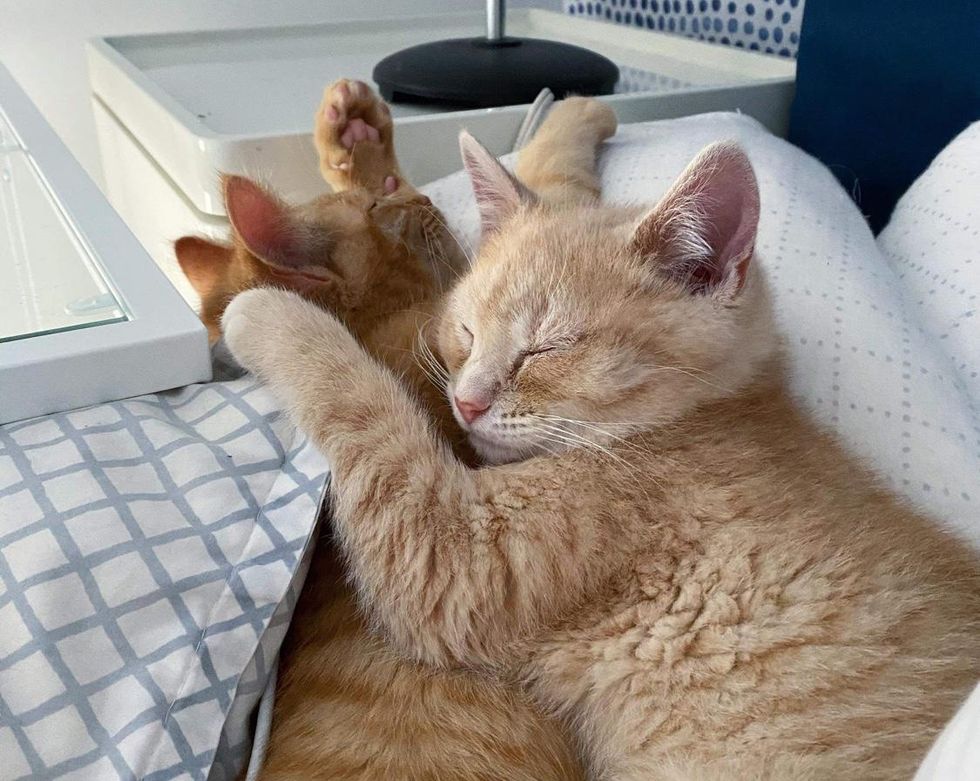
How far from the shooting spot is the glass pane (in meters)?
0.75

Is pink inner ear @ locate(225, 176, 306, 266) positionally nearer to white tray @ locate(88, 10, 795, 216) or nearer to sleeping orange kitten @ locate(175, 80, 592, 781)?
sleeping orange kitten @ locate(175, 80, 592, 781)

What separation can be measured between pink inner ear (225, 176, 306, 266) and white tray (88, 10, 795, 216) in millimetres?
267

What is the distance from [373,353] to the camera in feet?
3.23

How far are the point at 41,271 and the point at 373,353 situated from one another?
13.7 inches

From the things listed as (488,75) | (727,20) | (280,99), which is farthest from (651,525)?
(727,20)

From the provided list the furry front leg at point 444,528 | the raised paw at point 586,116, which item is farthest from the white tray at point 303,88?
the furry front leg at point 444,528

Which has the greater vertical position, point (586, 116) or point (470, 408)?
point (586, 116)

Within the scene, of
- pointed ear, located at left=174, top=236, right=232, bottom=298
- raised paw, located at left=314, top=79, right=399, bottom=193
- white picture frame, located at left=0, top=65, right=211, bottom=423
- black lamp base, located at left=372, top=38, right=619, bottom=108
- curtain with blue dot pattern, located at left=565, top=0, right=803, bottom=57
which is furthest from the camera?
curtain with blue dot pattern, located at left=565, top=0, right=803, bottom=57

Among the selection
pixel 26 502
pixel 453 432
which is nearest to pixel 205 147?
pixel 453 432

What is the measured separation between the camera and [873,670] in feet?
2.30

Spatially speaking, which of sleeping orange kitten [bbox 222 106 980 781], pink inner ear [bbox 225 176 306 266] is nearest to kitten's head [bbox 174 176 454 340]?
pink inner ear [bbox 225 176 306 266]

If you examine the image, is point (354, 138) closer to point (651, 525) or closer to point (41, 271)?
point (41, 271)

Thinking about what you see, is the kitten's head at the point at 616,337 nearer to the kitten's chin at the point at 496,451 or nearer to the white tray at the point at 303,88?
the kitten's chin at the point at 496,451

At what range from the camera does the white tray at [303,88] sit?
126cm
